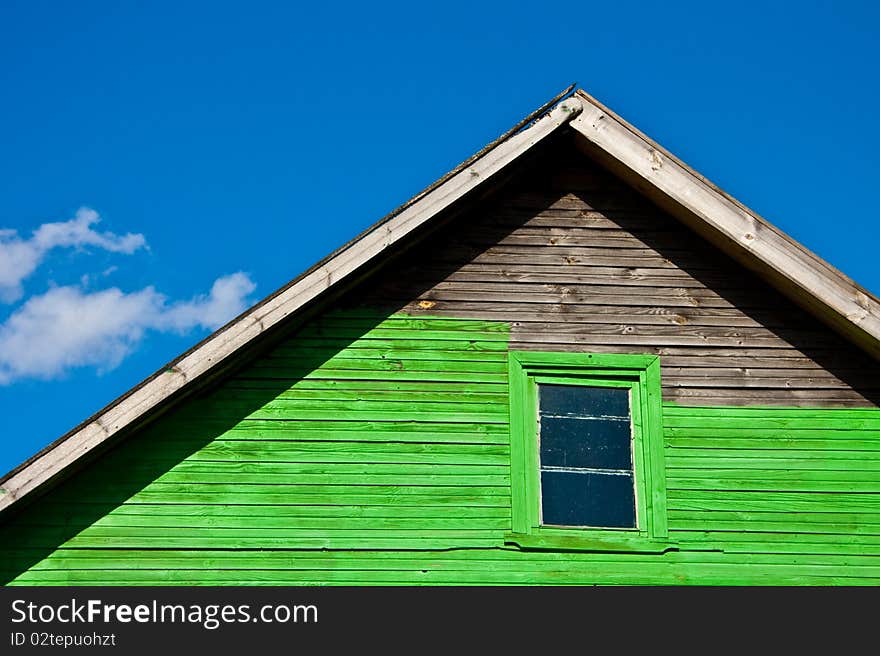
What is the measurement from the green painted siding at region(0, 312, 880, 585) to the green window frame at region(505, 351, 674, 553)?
0.29 feet

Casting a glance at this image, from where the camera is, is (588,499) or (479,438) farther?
(479,438)

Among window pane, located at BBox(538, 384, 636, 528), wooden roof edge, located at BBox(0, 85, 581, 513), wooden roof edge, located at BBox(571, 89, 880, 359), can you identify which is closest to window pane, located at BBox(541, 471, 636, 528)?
window pane, located at BBox(538, 384, 636, 528)

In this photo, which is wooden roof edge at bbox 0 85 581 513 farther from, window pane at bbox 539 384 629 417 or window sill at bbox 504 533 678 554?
window sill at bbox 504 533 678 554

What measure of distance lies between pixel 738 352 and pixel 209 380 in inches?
172

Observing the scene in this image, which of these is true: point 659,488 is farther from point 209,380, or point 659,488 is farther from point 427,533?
point 209,380

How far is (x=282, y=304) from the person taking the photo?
29.7 feet

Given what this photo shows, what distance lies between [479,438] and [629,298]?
1828mm

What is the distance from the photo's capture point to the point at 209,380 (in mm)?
9234

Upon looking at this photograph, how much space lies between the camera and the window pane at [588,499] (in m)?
9.16

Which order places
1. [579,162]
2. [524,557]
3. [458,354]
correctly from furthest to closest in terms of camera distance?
[579,162]
[458,354]
[524,557]

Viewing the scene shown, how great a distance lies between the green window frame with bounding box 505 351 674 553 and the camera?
902cm

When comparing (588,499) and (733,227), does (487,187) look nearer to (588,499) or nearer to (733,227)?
(733,227)

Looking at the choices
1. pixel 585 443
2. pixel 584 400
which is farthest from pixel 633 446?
pixel 584 400
